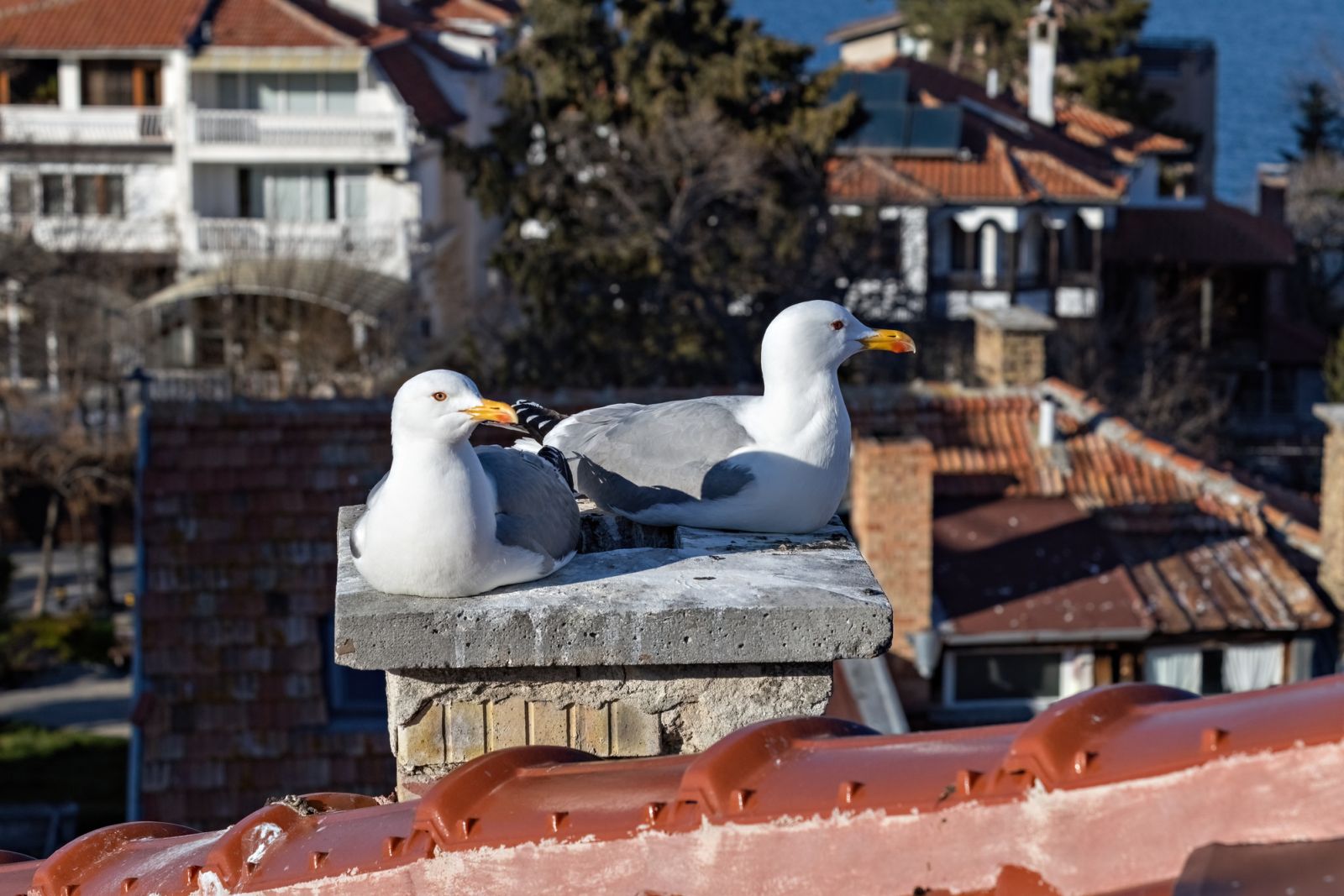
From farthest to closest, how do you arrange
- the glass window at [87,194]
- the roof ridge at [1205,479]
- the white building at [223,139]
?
the glass window at [87,194]
the white building at [223,139]
the roof ridge at [1205,479]

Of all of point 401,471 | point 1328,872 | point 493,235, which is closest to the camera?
point 1328,872

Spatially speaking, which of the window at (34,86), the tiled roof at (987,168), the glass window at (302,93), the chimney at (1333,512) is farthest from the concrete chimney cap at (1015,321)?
the window at (34,86)

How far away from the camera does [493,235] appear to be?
133ft

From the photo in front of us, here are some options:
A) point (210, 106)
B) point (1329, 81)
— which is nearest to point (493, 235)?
point (210, 106)

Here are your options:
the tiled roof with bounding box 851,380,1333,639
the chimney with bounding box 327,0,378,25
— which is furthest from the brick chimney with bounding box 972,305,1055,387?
the chimney with bounding box 327,0,378,25

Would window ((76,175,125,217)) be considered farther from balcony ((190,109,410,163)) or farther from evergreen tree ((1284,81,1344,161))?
evergreen tree ((1284,81,1344,161))

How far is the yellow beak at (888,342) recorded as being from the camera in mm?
4496

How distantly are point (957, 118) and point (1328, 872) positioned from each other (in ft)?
106

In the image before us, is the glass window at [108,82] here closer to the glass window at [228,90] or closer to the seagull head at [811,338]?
the glass window at [228,90]

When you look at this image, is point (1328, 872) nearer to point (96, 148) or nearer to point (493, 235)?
point (96, 148)

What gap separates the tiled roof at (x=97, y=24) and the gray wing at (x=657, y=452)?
32.6 metres

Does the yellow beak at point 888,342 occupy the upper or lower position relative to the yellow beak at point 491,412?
upper

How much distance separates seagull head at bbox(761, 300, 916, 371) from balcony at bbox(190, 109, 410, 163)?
3156 cm

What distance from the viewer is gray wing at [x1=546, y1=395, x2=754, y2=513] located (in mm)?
4355
